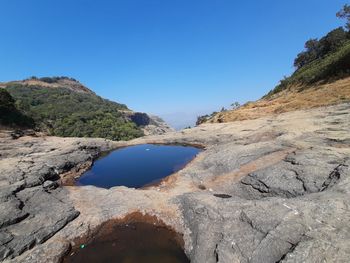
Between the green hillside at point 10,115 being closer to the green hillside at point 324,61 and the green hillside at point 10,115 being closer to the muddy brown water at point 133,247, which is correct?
the muddy brown water at point 133,247

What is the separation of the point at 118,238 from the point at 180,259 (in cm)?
371

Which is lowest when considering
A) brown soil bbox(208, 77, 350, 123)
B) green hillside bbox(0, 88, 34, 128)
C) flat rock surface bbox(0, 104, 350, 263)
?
flat rock surface bbox(0, 104, 350, 263)

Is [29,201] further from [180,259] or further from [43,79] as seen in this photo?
[43,79]

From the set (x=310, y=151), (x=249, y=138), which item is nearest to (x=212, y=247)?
(x=310, y=151)

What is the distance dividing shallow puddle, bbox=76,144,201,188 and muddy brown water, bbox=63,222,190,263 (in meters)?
8.12

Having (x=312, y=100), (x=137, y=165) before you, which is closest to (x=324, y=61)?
(x=312, y=100)

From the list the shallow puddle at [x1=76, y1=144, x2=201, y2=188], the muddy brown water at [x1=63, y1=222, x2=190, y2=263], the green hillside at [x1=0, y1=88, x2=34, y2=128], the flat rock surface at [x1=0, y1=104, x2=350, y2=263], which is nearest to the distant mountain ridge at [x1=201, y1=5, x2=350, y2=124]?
the flat rock surface at [x1=0, y1=104, x2=350, y2=263]

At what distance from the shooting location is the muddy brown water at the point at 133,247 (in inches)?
455

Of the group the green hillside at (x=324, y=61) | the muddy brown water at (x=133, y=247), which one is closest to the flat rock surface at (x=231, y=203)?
the muddy brown water at (x=133, y=247)

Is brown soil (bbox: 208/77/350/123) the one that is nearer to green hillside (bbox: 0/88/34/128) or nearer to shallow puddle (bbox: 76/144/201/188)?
shallow puddle (bbox: 76/144/201/188)

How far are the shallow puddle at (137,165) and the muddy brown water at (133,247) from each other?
8.12 m

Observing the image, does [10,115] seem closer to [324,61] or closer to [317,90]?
[317,90]

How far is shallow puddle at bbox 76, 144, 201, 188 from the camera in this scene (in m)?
23.9

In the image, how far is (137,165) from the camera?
1145 inches
